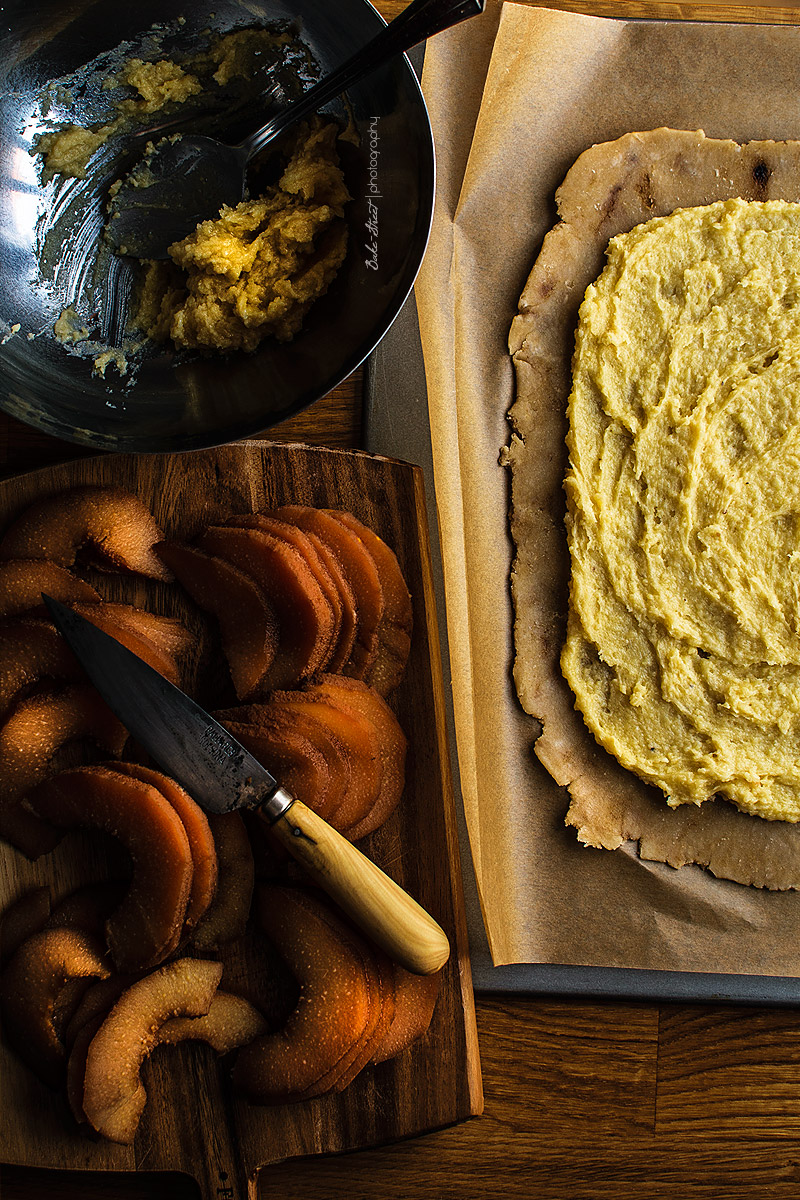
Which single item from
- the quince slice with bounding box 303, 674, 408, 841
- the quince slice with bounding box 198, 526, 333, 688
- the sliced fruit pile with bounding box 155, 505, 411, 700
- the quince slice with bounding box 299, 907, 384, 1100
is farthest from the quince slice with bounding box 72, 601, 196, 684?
the quince slice with bounding box 299, 907, 384, 1100

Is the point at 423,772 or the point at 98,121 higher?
the point at 98,121

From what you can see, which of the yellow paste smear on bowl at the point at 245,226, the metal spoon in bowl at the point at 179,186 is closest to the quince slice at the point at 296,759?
the yellow paste smear on bowl at the point at 245,226

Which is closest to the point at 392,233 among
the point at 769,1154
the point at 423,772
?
the point at 423,772

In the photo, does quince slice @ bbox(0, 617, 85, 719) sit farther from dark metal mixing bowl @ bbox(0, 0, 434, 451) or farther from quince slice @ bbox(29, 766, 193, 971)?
dark metal mixing bowl @ bbox(0, 0, 434, 451)

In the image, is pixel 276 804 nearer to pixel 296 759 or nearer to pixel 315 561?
pixel 296 759

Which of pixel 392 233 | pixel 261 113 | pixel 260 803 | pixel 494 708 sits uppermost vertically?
pixel 261 113

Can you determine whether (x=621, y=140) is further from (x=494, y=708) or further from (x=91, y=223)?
(x=494, y=708)

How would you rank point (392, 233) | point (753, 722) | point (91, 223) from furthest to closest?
point (753, 722), point (91, 223), point (392, 233)
